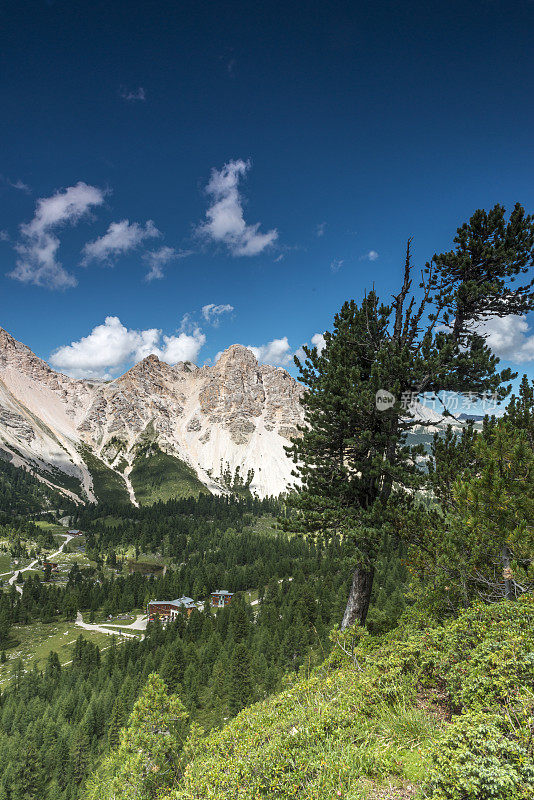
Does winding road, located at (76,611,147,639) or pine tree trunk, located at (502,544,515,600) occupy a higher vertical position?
pine tree trunk, located at (502,544,515,600)

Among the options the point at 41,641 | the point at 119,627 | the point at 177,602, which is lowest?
the point at 41,641

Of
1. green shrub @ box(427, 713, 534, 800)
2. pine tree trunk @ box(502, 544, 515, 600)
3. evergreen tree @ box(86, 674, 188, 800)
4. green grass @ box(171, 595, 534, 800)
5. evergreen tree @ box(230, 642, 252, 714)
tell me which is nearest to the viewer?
green shrub @ box(427, 713, 534, 800)

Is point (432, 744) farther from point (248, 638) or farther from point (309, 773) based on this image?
point (248, 638)

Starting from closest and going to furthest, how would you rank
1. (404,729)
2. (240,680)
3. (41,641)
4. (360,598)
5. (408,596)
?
(404,729) → (408,596) → (360,598) → (240,680) → (41,641)

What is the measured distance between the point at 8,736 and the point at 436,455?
263 feet

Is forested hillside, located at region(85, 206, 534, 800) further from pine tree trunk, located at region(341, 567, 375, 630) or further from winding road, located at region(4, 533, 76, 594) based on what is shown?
winding road, located at region(4, 533, 76, 594)

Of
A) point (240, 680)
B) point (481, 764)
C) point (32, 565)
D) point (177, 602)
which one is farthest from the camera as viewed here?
point (32, 565)

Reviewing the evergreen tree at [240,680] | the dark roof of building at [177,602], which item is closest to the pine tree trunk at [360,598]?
the evergreen tree at [240,680]

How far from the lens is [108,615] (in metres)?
118

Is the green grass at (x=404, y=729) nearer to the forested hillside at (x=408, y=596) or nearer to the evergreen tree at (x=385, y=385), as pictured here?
the forested hillside at (x=408, y=596)

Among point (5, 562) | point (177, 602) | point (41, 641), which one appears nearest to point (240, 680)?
point (177, 602)

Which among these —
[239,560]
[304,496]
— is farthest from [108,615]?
[304,496]

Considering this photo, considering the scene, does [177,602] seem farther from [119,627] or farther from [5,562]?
[5,562]

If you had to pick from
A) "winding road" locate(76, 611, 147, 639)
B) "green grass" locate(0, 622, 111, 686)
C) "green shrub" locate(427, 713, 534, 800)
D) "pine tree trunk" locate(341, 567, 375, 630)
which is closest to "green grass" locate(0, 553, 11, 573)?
"green grass" locate(0, 622, 111, 686)
